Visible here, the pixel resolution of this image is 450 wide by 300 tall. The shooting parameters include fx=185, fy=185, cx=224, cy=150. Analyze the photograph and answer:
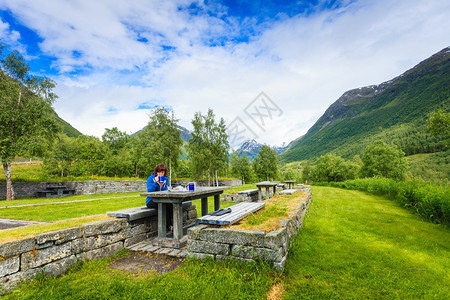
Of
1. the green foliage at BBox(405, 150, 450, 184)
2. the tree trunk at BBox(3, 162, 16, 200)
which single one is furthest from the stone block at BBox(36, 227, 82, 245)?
the green foliage at BBox(405, 150, 450, 184)

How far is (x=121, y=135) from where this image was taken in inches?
1588

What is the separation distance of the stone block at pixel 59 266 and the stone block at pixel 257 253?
2530 millimetres

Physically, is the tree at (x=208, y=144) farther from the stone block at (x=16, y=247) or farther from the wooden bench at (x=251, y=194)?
the stone block at (x=16, y=247)

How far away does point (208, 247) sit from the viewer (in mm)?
3027

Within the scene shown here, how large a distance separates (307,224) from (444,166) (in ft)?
258

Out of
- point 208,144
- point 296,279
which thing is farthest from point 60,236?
point 208,144

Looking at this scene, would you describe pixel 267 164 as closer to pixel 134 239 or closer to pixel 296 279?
pixel 134 239

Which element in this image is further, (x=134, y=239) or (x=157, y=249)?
(x=134, y=239)

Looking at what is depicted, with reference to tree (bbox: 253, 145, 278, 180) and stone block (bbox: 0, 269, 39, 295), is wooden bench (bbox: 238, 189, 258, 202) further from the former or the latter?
tree (bbox: 253, 145, 278, 180)

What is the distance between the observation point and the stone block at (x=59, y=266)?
262cm

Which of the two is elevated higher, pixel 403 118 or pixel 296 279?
pixel 403 118

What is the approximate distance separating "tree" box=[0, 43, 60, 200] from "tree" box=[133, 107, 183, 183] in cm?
833

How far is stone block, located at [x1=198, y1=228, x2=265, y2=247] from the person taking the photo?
2.72m

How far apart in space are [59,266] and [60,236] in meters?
0.43
